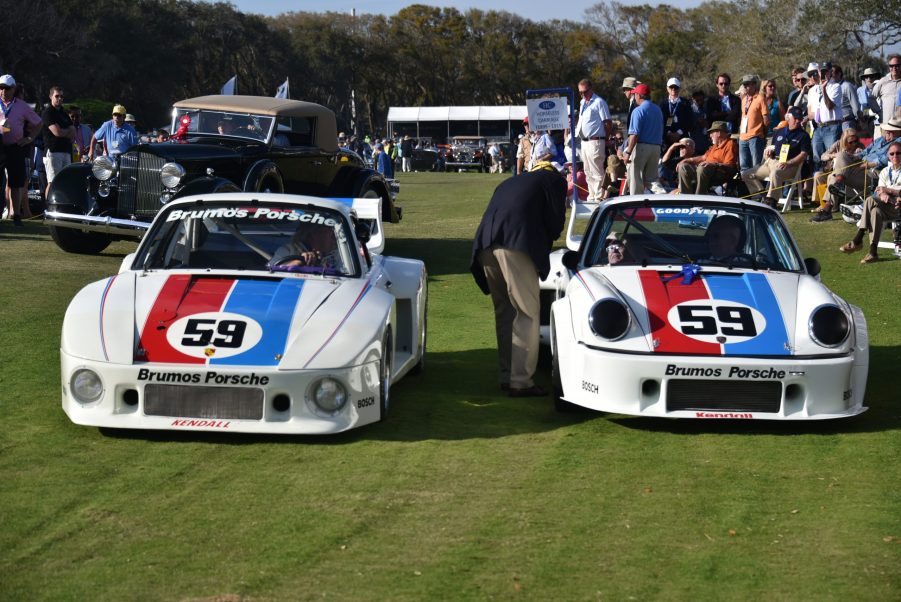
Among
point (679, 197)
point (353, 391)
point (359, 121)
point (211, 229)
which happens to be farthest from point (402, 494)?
point (359, 121)

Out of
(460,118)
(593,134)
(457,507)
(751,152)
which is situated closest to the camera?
(457,507)

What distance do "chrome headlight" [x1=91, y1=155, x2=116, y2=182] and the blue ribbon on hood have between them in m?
8.98

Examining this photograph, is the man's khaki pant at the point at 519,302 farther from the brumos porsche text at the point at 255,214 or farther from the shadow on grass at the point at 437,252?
the shadow on grass at the point at 437,252

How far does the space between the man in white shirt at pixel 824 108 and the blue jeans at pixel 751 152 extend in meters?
0.77

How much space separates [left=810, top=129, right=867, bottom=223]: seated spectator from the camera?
16188 millimetres

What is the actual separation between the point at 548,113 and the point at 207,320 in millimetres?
9819

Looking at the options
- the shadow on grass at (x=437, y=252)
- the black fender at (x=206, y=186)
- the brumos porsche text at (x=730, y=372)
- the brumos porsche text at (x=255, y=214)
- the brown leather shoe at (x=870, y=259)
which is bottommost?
the shadow on grass at (x=437, y=252)

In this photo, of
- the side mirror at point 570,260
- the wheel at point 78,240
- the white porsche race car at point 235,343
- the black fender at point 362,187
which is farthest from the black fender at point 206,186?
the side mirror at point 570,260

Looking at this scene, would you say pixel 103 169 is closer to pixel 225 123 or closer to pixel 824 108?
pixel 225 123

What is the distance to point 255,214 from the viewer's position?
7840mm

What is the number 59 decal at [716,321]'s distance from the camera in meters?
6.82

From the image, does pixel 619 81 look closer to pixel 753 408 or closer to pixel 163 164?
pixel 163 164

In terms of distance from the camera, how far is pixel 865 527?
5.10 meters

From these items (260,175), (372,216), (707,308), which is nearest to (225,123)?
(260,175)
